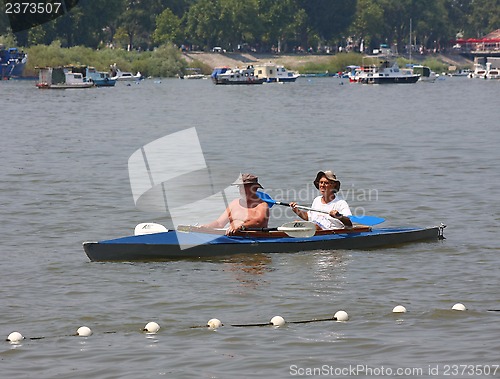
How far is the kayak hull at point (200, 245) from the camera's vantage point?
1739cm

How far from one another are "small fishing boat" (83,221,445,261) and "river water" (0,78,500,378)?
166 millimetres

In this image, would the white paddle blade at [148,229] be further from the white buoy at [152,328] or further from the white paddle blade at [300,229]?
the white buoy at [152,328]

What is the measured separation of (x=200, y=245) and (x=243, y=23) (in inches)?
5642

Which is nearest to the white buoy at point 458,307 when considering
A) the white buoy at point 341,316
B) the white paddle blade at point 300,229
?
the white buoy at point 341,316

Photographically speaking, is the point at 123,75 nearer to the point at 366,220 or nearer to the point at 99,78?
the point at 99,78

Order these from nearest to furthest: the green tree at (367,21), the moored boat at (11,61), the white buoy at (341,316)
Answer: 1. the white buoy at (341,316)
2. the moored boat at (11,61)
3. the green tree at (367,21)

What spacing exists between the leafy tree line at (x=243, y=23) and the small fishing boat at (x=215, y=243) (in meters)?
124

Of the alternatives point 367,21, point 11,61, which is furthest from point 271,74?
point 367,21

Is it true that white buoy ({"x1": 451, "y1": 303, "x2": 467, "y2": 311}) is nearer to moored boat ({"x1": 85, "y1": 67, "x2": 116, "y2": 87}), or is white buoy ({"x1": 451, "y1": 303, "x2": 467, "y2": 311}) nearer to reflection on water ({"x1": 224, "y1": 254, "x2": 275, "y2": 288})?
reflection on water ({"x1": 224, "y1": 254, "x2": 275, "y2": 288})

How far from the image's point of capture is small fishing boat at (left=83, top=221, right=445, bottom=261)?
17422mm

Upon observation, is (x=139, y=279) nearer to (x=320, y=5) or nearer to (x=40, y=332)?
(x=40, y=332)

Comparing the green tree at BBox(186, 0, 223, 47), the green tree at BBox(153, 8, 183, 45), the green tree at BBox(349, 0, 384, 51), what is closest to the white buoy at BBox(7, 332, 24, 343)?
the green tree at BBox(153, 8, 183, 45)

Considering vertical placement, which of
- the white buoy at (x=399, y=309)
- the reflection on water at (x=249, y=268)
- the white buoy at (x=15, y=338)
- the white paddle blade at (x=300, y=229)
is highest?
the white paddle blade at (x=300, y=229)

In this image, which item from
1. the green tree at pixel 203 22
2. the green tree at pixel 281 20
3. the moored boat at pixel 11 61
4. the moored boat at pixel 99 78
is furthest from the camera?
the green tree at pixel 281 20
